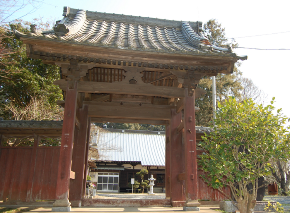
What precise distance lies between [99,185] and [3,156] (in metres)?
15.6

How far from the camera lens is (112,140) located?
1003 inches

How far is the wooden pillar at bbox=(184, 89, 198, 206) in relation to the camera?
536 centimetres

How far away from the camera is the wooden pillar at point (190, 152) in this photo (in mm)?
5357

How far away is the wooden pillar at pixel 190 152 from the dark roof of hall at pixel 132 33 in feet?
4.25

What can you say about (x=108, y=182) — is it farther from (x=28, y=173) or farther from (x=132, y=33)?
(x=132, y=33)

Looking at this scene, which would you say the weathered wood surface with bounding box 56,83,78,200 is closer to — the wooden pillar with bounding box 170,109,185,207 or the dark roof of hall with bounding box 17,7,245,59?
the dark roof of hall with bounding box 17,7,245,59

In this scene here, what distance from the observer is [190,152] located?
562 cm

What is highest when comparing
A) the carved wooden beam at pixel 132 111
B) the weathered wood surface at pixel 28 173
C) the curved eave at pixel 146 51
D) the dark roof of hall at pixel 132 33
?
the dark roof of hall at pixel 132 33

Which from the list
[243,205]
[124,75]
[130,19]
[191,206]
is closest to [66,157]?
[124,75]

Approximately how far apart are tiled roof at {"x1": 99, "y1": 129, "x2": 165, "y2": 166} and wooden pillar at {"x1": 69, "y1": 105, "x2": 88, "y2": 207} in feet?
44.6

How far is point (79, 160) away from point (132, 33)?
163 inches

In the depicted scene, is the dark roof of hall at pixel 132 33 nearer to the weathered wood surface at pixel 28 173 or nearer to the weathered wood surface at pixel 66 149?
the weathered wood surface at pixel 66 149

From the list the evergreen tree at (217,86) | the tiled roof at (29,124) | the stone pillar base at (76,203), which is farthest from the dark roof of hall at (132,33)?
the evergreen tree at (217,86)

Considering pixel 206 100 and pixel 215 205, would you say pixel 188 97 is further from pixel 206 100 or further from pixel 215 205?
pixel 206 100
